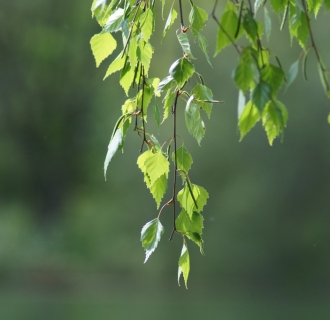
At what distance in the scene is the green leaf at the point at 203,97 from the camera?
982 mm

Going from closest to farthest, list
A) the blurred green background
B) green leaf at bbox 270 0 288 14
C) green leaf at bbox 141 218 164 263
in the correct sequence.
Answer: green leaf at bbox 270 0 288 14, green leaf at bbox 141 218 164 263, the blurred green background

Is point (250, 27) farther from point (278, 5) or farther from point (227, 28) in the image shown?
point (278, 5)

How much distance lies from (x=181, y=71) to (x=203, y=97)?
80 mm

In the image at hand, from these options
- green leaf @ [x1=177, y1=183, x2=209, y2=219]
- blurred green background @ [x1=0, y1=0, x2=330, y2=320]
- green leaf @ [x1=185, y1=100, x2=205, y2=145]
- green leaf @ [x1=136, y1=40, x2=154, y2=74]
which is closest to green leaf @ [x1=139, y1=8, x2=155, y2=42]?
green leaf @ [x1=136, y1=40, x2=154, y2=74]

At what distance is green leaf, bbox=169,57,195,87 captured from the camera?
0.92m

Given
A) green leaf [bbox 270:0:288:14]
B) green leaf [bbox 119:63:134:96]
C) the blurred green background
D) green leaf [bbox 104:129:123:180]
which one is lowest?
the blurred green background

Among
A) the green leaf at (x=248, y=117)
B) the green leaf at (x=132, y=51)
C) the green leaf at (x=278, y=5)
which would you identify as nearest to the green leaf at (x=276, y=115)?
the green leaf at (x=248, y=117)

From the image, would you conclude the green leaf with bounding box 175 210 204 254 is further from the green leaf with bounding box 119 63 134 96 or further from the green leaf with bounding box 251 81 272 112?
the green leaf with bounding box 251 81 272 112

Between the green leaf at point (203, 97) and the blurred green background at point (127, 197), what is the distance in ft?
21.3

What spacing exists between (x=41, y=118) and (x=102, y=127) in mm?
1270

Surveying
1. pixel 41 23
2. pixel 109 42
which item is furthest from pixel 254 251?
pixel 109 42

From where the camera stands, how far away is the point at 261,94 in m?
0.67

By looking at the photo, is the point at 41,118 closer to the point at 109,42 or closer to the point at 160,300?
the point at 160,300

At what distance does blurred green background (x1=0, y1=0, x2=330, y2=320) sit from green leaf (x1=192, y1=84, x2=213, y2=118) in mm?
6503
